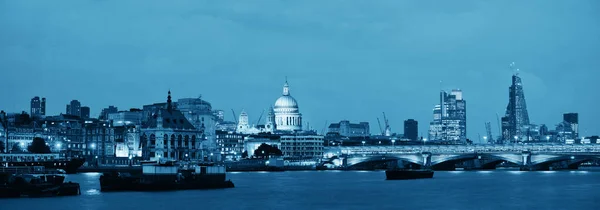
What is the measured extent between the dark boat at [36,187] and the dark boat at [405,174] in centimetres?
7218

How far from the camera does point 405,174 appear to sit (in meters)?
160

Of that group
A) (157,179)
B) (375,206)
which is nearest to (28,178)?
(157,179)

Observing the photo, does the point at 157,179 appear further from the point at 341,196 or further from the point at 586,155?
→ the point at 586,155

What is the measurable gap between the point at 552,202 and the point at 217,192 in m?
35.3

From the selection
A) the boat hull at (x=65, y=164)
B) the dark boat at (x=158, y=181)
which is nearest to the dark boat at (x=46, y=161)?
the boat hull at (x=65, y=164)

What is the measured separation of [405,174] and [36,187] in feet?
268

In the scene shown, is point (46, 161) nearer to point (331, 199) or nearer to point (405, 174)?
point (405, 174)

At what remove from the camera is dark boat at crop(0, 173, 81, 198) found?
89.4 meters

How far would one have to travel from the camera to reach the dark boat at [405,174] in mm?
157125

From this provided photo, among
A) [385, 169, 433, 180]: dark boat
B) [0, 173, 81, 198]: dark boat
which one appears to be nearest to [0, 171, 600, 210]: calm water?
[0, 173, 81, 198]: dark boat

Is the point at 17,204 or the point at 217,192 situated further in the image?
the point at 217,192

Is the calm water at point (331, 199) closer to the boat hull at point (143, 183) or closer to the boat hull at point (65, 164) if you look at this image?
the boat hull at point (143, 183)

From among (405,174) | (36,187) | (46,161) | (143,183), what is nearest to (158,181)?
(143,183)

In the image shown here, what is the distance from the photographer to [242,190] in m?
109
